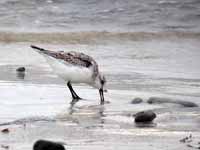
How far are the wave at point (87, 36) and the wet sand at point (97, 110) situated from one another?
426cm

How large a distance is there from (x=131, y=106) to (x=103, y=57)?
600cm

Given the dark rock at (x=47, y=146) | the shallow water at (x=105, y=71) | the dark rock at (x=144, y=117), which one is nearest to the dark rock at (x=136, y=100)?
the shallow water at (x=105, y=71)

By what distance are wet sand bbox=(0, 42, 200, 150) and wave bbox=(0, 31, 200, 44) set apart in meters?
4.26

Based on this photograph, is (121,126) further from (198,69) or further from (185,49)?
(185,49)

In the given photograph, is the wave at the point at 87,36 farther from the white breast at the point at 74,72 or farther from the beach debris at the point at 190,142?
the beach debris at the point at 190,142

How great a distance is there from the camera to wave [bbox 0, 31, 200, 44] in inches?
717

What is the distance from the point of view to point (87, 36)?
62.4ft

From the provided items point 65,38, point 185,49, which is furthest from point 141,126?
point 65,38

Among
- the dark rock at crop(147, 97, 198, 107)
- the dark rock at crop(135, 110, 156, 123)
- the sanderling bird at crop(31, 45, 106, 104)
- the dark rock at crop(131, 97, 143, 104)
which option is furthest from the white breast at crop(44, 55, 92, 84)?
the dark rock at crop(135, 110, 156, 123)

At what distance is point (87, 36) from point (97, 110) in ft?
34.4

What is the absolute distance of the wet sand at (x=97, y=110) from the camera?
6.63m

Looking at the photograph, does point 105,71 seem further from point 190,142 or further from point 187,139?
point 190,142

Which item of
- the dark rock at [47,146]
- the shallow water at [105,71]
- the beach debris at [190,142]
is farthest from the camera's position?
the shallow water at [105,71]

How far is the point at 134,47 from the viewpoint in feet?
55.9
